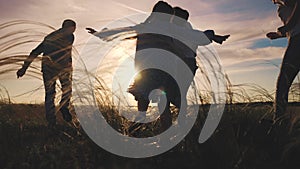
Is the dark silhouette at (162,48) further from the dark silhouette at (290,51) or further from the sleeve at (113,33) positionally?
the dark silhouette at (290,51)

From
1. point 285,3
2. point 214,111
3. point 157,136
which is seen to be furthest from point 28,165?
point 285,3

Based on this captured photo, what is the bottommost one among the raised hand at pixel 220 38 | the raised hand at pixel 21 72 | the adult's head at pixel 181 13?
the raised hand at pixel 21 72

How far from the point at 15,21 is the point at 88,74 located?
2.89 ft

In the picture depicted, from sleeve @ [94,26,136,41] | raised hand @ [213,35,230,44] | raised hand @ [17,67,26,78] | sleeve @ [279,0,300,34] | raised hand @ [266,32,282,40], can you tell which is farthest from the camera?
raised hand @ [266,32,282,40]

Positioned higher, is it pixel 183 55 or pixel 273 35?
pixel 273 35

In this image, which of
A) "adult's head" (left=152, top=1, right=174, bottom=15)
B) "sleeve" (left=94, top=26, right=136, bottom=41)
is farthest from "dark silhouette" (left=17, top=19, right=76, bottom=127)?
"adult's head" (left=152, top=1, right=174, bottom=15)

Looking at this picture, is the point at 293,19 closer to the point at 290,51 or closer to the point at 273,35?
the point at 290,51

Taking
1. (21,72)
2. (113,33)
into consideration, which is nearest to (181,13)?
(113,33)

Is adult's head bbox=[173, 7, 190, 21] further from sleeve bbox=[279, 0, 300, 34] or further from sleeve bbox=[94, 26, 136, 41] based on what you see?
sleeve bbox=[279, 0, 300, 34]

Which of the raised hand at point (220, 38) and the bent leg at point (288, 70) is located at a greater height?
the raised hand at point (220, 38)

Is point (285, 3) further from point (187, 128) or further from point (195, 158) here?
point (195, 158)

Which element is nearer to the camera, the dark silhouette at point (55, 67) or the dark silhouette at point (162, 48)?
the dark silhouette at point (55, 67)

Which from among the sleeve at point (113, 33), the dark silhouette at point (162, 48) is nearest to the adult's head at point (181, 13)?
the dark silhouette at point (162, 48)

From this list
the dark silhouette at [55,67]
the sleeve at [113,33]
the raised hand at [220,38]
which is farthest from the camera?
the raised hand at [220,38]
